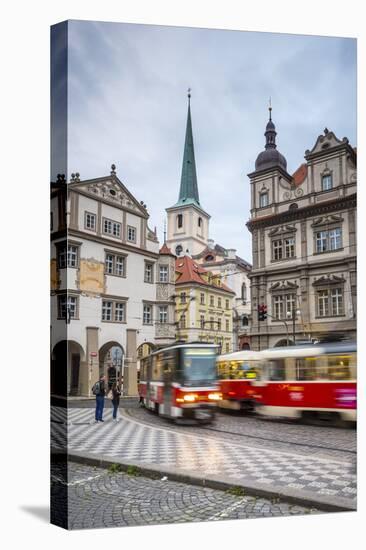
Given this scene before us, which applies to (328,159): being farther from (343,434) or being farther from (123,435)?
(123,435)

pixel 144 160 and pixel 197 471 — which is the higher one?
pixel 144 160

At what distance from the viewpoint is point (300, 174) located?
709cm

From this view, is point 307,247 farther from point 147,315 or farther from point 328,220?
point 147,315

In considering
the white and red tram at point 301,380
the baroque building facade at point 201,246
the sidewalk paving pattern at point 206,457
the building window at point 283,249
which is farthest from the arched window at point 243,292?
the sidewalk paving pattern at point 206,457

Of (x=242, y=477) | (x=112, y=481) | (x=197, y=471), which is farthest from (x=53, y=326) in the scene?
(x=242, y=477)

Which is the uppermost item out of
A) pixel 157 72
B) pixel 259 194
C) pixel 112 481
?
pixel 157 72

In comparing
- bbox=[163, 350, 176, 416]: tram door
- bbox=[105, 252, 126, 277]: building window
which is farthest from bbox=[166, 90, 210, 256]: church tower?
bbox=[163, 350, 176, 416]: tram door

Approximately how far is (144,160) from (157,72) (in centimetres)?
100

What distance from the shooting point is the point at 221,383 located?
662 cm

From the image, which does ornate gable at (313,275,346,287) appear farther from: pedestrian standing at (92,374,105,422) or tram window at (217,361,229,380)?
pedestrian standing at (92,374,105,422)

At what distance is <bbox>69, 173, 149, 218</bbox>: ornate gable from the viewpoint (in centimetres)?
619

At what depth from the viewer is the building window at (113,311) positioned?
6402 millimetres

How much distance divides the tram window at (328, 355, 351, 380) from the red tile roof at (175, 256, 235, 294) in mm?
1490

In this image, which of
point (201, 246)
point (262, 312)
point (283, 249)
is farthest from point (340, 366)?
point (201, 246)
